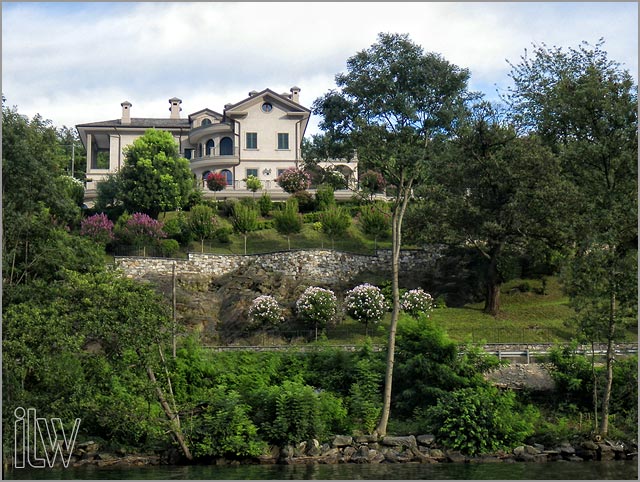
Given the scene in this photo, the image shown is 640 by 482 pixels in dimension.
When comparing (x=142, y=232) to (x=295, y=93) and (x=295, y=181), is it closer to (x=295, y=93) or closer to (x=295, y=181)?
(x=295, y=181)

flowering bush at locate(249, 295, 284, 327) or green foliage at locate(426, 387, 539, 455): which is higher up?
flowering bush at locate(249, 295, 284, 327)

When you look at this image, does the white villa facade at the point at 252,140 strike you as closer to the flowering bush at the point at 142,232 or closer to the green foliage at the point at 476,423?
the flowering bush at the point at 142,232

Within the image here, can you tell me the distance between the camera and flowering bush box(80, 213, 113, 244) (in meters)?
42.0

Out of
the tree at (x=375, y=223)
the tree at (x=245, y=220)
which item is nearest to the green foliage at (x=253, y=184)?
the tree at (x=245, y=220)

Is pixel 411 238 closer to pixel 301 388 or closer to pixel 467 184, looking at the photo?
pixel 467 184

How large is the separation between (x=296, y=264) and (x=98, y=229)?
393 inches

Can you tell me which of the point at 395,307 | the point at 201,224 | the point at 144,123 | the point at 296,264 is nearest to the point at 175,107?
the point at 144,123

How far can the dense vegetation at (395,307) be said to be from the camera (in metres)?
22.5

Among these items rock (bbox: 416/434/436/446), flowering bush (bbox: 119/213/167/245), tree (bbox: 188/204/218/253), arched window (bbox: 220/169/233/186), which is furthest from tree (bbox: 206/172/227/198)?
rock (bbox: 416/434/436/446)

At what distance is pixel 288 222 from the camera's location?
44438 mm

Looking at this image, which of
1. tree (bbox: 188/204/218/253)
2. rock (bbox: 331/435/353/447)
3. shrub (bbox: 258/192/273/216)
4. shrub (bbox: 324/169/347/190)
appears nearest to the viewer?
rock (bbox: 331/435/353/447)

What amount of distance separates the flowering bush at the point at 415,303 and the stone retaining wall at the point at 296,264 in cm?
641

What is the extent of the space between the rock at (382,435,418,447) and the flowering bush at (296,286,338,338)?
9.71 meters

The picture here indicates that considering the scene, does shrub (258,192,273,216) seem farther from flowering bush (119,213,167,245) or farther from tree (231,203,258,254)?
flowering bush (119,213,167,245)
